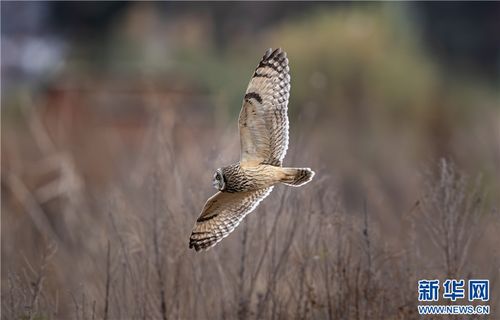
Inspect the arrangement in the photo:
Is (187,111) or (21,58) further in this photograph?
(21,58)

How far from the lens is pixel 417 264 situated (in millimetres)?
8734

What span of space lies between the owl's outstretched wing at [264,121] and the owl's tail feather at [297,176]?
308 mm

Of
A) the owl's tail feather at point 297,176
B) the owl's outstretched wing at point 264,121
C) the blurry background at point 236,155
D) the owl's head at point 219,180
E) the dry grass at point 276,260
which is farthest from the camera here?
the blurry background at point 236,155

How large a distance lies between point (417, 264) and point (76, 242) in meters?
5.87

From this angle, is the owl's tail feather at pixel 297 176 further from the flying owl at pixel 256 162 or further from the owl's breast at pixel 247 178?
the owl's breast at pixel 247 178

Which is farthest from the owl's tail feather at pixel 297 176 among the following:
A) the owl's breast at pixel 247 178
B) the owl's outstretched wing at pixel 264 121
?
the owl's outstretched wing at pixel 264 121

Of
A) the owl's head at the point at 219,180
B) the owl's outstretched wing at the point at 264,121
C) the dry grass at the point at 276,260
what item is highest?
the owl's outstretched wing at the point at 264,121

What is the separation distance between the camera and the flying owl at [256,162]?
7883 mm

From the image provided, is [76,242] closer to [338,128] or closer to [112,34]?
[338,128]

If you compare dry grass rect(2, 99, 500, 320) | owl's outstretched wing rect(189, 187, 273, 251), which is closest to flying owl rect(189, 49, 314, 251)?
owl's outstretched wing rect(189, 187, 273, 251)

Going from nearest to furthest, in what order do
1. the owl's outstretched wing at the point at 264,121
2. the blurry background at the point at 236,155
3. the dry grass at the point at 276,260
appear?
1. the owl's outstretched wing at the point at 264,121
2. the dry grass at the point at 276,260
3. the blurry background at the point at 236,155

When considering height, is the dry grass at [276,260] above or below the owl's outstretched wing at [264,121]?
below

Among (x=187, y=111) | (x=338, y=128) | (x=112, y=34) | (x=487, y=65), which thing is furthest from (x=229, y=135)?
(x=112, y=34)

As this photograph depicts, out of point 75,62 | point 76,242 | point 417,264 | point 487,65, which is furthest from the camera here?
point 75,62
